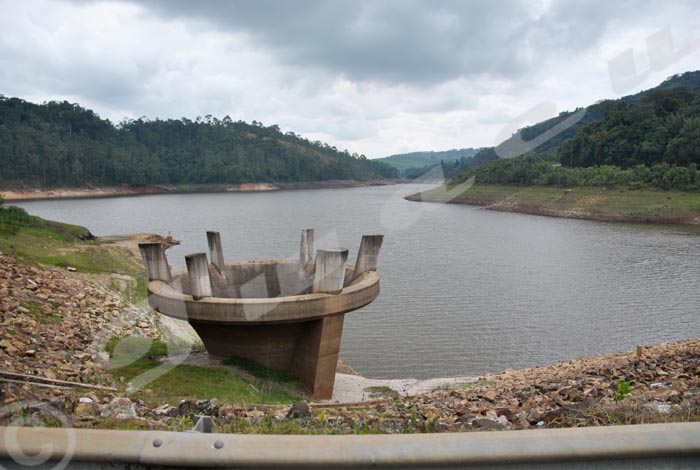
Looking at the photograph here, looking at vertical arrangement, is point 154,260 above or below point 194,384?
above

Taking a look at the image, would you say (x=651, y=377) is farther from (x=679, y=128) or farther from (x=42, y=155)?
(x=42, y=155)

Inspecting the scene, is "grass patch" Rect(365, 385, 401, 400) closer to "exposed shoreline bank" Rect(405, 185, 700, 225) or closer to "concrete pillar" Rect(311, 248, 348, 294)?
"concrete pillar" Rect(311, 248, 348, 294)

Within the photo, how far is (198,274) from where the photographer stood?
5.37 m

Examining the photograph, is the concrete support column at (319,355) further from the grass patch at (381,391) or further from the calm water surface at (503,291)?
the calm water surface at (503,291)

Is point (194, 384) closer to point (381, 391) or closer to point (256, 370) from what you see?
point (256, 370)

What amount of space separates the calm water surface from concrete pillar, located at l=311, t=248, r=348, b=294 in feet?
13.1

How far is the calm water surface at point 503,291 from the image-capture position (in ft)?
33.8

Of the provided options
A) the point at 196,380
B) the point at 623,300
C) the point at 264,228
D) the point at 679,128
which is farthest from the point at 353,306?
the point at 679,128

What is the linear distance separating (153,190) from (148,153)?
1994 centimetres

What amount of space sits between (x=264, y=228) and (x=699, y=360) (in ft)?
89.7

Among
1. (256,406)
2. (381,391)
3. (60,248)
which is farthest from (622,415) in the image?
(60,248)

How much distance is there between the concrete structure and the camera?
5.33 meters

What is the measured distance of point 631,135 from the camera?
49.3 meters

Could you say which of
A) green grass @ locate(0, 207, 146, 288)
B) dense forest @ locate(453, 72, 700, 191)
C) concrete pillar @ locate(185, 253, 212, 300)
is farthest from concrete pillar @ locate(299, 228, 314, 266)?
dense forest @ locate(453, 72, 700, 191)
